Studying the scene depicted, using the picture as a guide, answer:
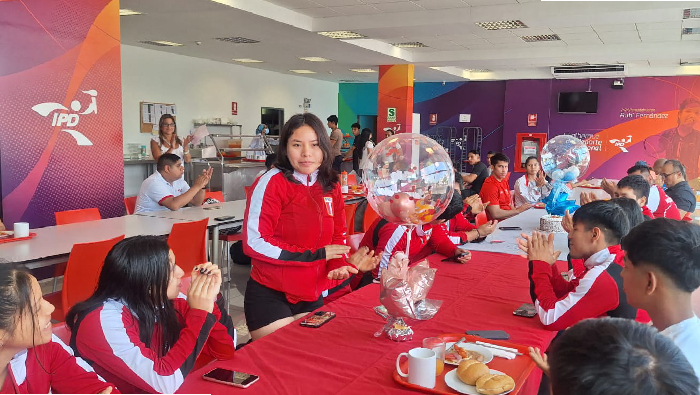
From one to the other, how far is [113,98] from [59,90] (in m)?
0.53

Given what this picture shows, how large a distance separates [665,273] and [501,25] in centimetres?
667

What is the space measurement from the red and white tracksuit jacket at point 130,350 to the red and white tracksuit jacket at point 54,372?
5 centimetres

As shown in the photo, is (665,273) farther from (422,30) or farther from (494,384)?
(422,30)

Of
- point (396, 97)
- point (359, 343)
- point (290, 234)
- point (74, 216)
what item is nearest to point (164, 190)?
point (74, 216)

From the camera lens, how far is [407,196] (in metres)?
1.86

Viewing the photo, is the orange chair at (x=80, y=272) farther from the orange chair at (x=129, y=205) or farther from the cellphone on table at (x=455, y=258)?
the orange chair at (x=129, y=205)

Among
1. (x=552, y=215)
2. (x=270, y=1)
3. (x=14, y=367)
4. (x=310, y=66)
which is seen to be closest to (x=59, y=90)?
(x=270, y=1)

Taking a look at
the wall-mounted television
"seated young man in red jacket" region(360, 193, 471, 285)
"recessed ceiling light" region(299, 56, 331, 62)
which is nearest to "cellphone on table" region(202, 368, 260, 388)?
"seated young man in red jacket" region(360, 193, 471, 285)

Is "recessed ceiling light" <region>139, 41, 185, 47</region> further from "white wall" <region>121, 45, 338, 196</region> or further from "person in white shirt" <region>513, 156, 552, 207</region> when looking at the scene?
"person in white shirt" <region>513, 156, 552, 207</region>

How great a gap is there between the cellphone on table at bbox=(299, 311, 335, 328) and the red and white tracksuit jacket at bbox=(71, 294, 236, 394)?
42 centimetres

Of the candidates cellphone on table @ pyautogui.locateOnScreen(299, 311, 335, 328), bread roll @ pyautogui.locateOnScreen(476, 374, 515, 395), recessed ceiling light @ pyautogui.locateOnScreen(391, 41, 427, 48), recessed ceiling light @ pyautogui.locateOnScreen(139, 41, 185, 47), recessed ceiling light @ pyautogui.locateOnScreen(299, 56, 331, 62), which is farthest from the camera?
recessed ceiling light @ pyautogui.locateOnScreen(299, 56, 331, 62)

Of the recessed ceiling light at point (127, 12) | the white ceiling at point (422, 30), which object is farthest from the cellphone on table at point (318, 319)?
the recessed ceiling light at point (127, 12)

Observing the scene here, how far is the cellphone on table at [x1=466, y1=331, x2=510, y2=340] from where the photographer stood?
1825 millimetres

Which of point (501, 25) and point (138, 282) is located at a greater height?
point (501, 25)
